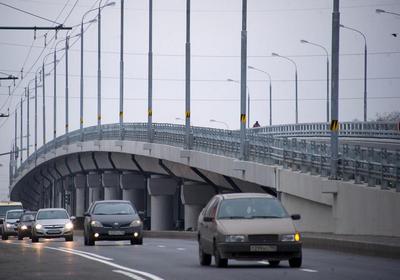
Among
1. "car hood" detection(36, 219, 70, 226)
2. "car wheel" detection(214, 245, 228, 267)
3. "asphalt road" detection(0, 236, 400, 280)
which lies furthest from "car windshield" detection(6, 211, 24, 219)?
"car wheel" detection(214, 245, 228, 267)

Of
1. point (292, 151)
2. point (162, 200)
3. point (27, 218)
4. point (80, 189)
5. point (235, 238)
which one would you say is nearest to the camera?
point (235, 238)

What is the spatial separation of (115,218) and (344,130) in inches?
1715

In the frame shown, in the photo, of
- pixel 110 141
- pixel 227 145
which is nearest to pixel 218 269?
pixel 227 145

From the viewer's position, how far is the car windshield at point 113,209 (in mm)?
41344

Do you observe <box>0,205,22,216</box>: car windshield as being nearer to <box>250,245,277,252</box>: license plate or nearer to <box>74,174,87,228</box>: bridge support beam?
<box>74,174,87,228</box>: bridge support beam

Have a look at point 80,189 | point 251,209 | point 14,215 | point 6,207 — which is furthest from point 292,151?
point 80,189

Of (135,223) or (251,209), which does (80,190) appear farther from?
(251,209)

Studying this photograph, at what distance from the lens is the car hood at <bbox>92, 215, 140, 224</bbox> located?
133ft

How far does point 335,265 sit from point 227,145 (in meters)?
35.0

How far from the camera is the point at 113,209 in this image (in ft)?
136

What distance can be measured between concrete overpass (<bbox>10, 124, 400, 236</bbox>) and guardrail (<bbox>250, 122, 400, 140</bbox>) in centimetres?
998

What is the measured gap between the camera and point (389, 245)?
88.5 feet

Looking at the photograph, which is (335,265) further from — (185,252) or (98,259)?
(185,252)

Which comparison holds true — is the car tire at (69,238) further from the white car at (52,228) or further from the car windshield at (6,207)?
the car windshield at (6,207)
